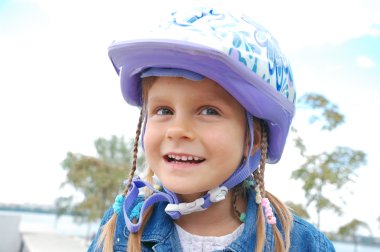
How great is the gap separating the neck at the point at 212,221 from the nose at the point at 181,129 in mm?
311

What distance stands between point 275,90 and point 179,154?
0.42 meters

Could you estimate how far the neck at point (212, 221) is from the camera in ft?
5.72

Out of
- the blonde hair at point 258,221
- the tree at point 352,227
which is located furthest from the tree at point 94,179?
the blonde hair at point 258,221

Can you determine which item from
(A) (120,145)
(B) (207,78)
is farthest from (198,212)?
(A) (120,145)

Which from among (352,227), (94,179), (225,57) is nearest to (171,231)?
(225,57)

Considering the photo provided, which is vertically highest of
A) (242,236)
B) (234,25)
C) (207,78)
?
(234,25)

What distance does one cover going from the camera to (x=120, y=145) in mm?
20516

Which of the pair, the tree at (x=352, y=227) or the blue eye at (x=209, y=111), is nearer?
the blue eye at (x=209, y=111)

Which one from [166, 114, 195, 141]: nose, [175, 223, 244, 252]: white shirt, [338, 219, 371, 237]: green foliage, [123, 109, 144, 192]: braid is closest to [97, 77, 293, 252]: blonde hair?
[123, 109, 144, 192]: braid

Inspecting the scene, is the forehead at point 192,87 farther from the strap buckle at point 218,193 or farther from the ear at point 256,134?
the strap buckle at point 218,193

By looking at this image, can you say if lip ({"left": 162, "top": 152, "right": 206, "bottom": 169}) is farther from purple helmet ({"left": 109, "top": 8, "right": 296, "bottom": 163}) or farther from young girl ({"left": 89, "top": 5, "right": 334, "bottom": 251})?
purple helmet ({"left": 109, "top": 8, "right": 296, "bottom": 163})

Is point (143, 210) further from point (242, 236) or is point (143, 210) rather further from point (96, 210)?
point (96, 210)

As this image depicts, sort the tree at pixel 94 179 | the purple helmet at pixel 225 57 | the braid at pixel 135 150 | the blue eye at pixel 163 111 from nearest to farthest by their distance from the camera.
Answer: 1. the purple helmet at pixel 225 57
2. the blue eye at pixel 163 111
3. the braid at pixel 135 150
4. the tree at pixel 94 179

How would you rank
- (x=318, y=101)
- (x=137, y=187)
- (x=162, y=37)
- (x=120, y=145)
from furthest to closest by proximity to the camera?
(x=120, y=145) → (x=318, y=101) → (x=137, y=187) → (x=162, y=37)
